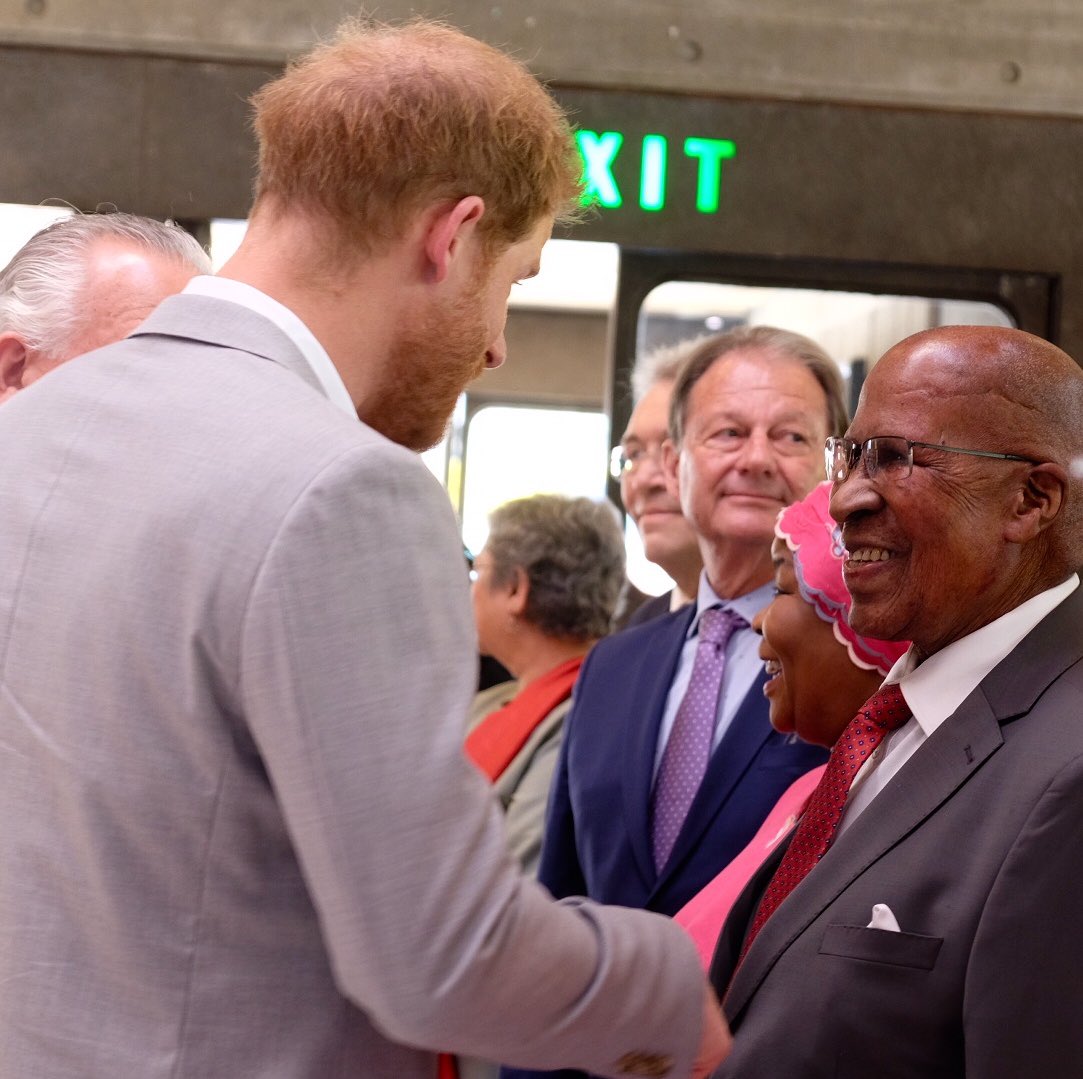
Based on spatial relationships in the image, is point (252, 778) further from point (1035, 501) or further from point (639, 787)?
point (639, 787)

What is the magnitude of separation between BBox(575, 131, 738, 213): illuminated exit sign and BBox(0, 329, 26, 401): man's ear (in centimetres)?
272

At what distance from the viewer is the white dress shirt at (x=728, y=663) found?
8.86 feet

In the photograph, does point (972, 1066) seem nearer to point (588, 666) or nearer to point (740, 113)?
point (588, 666)

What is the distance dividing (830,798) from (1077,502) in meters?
0.47

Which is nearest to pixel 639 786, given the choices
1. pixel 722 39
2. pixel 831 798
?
pixel 831 798

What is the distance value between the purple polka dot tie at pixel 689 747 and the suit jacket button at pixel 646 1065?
48.4 inches

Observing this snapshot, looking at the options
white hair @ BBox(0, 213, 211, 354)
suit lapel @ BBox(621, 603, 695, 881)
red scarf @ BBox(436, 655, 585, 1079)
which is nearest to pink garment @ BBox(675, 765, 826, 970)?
suit lapel @ BBox(621, 603, 695, 881)

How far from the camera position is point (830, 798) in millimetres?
1906

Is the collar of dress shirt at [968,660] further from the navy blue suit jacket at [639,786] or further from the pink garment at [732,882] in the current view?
the navy blue suit jacket at [639,786]

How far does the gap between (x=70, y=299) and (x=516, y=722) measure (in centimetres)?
147

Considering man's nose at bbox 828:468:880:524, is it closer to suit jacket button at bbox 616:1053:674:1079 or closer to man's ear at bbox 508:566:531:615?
suit jacket button at bbox 616:1053:674:1079

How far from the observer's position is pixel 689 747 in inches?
105

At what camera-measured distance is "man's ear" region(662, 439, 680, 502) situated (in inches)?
133

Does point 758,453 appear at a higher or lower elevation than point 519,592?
higher
